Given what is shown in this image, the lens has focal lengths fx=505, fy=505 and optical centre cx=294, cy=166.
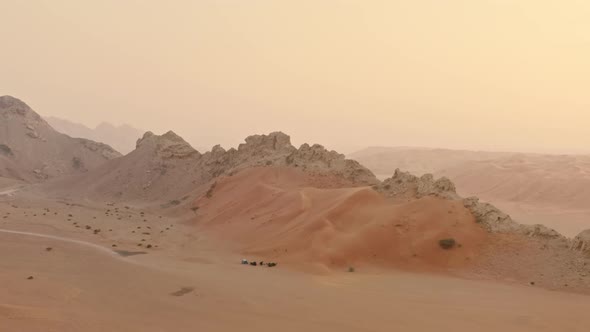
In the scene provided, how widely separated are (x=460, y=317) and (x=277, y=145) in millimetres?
31939

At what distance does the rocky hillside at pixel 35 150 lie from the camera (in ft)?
219

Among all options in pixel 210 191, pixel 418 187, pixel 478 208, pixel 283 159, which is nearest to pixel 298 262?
pixel 478 208

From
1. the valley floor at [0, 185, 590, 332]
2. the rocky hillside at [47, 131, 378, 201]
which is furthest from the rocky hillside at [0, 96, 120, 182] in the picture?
the valley floor at [0, 185, 590, 332]

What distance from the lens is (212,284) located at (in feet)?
49.8

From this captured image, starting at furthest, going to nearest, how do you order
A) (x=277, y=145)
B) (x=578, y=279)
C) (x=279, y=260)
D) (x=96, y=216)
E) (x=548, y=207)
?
1. (x=548, y=207)
2. (x=277, y=145)
3. (x=96, y=216)
4. (x=279, y=260)
5. (x=578, y=279)

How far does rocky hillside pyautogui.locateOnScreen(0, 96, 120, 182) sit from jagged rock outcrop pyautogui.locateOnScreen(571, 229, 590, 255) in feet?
205

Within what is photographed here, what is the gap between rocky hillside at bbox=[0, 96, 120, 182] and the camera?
66.8 m

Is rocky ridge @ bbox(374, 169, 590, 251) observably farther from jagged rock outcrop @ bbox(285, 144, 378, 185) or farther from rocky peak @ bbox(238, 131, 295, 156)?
rocky peak @ bbox(238, 131, 295, 156)

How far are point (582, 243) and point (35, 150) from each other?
71.3 metres

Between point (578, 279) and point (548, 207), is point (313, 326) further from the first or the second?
point (548, 207)

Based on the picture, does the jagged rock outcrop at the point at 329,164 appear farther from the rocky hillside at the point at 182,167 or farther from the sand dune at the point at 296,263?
the sand dune at the point at 296,263

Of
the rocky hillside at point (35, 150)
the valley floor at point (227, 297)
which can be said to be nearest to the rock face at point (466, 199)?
the valley floor at point (227, 297)

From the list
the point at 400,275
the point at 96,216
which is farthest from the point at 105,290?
the point at 96,216

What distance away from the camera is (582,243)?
19000 millimetres
